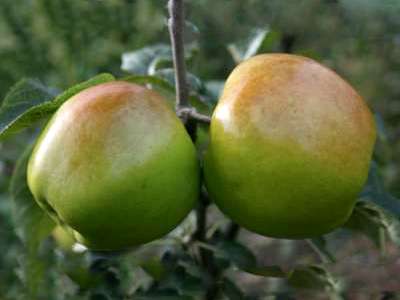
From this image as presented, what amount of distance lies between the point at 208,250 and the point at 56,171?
0.40 metres

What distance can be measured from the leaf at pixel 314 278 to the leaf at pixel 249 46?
0.42 metres

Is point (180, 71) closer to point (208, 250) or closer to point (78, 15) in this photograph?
point (208, 250)

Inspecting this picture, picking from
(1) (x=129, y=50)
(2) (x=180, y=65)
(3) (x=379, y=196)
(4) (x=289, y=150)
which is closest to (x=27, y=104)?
(2) (x=180, y=65)

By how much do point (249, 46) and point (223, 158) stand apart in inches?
21.7

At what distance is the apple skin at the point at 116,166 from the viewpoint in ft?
2.21

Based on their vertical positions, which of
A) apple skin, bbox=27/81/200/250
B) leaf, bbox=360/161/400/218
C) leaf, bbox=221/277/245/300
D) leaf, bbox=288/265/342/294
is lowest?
leaf, bbox=221/277/245/300

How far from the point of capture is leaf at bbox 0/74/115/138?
2.49ft

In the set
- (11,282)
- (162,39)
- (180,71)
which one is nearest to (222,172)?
(180,71)

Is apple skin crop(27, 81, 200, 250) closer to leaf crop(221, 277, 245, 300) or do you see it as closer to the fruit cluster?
the fruit cluster

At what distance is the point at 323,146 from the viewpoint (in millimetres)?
675

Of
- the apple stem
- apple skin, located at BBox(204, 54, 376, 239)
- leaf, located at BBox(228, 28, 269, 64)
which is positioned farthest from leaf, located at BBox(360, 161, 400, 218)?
leaf, located at BBox(228, 28, 269, 64)

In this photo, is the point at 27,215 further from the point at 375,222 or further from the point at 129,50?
the point at 129,50

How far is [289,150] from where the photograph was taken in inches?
26.3

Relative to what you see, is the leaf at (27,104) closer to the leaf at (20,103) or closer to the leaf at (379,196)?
the leaf at (20,103)
